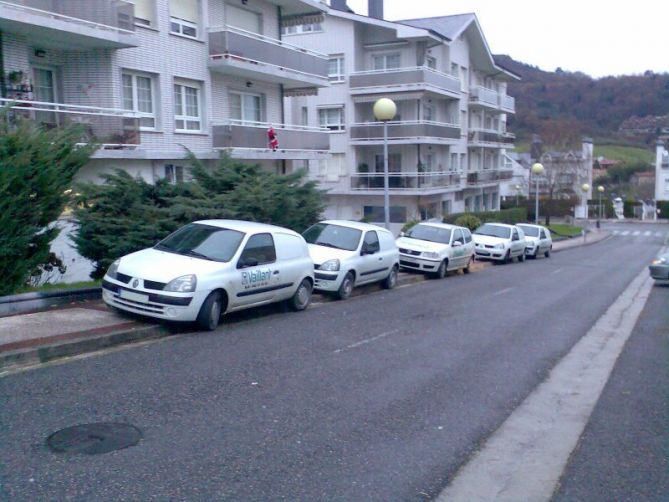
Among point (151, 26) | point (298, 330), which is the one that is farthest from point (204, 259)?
point (151, 26)

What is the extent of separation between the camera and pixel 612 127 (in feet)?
372

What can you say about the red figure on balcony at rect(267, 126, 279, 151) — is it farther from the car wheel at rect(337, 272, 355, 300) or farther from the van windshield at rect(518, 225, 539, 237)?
the van windshield at rect(518, 225, 539, 237)

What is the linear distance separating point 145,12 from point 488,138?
129ft

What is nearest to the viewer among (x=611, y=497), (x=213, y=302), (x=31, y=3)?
(x=611, y=497)

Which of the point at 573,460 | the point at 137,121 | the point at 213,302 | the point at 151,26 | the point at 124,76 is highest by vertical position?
the point at 151,26

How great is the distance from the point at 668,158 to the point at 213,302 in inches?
3910

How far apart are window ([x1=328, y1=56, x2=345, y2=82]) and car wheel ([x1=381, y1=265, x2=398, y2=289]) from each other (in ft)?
83.7

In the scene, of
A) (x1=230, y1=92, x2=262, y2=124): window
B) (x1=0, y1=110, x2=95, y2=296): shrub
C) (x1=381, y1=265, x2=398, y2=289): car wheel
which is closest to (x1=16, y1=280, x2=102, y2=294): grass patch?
(x1=0, y1=110, x2=95, y2=296): shrub

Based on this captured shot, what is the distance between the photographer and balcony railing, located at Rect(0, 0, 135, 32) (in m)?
16.1

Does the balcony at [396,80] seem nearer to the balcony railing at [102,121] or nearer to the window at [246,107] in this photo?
the window at [246,107]

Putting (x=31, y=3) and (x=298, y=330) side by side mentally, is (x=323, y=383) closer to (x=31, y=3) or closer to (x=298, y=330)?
(x=298, y=330)

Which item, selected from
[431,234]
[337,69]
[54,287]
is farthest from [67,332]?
[337,69]

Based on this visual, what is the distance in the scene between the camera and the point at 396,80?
132 feet

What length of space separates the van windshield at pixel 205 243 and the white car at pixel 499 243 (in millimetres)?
19486
